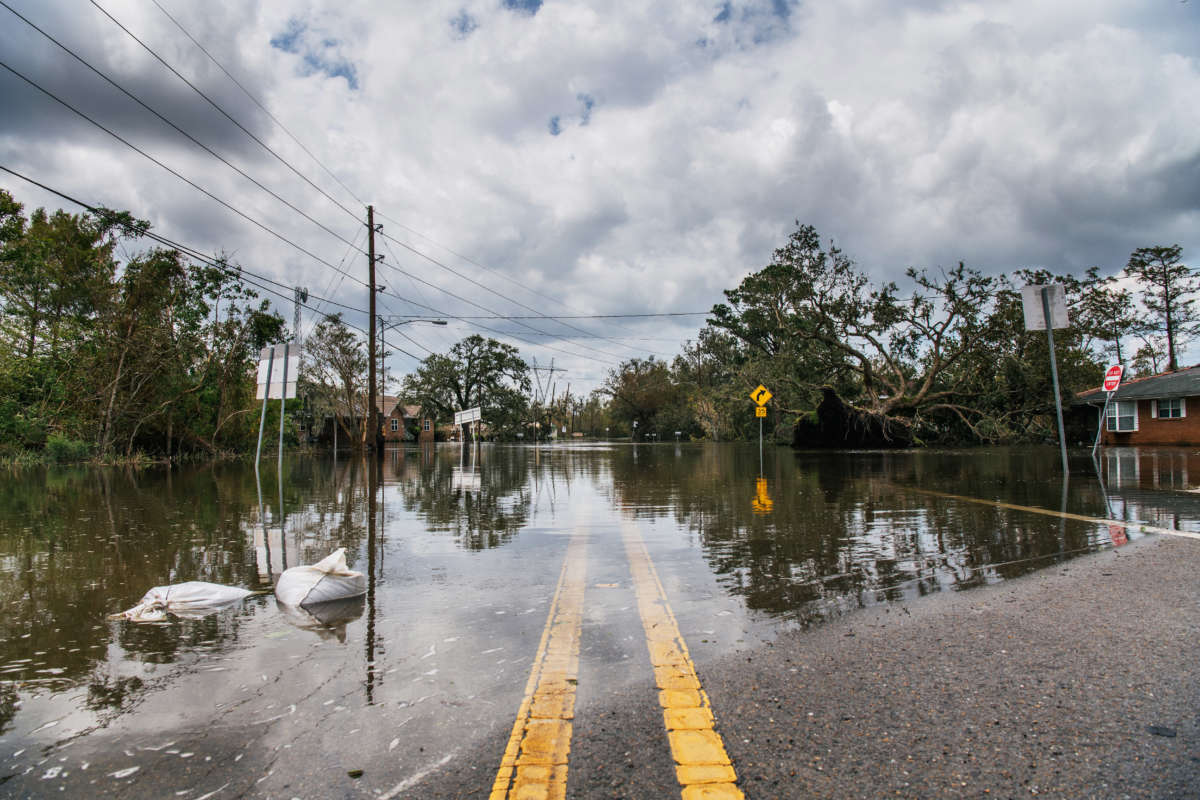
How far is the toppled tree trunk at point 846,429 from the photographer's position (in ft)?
112

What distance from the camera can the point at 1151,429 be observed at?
33125 mm

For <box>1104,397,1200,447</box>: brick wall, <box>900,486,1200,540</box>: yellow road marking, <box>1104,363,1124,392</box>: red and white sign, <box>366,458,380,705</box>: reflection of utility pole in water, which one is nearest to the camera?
<box>366,458,380,705</box>: reflection of utility pole in water

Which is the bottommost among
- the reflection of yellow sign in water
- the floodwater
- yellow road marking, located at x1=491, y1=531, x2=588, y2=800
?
yellow road marking, located at x1=491, y1=531, x2=588, y2=800

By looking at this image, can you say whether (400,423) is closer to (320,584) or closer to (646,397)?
(646,397)

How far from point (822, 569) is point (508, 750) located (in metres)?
3.80

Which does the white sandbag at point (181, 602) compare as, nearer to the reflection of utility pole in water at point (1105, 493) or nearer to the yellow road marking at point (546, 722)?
the yellow road marking at point (546, 722)

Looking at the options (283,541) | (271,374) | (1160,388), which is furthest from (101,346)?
(1160,388)

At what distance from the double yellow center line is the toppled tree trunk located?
3172 cm

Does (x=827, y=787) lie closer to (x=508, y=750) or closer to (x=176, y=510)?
(x=508, y=750)

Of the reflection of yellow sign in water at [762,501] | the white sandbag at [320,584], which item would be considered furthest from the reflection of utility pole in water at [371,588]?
the reflection of yellow sign in water at [762,501]

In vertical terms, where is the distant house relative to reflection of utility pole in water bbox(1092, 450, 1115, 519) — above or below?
above

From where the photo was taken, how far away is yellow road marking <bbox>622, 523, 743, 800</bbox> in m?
2.24

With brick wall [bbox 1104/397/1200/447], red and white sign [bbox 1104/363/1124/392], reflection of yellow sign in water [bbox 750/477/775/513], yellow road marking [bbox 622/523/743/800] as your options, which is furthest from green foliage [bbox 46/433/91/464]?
brick wall [bbox 1104/397/1200/447]

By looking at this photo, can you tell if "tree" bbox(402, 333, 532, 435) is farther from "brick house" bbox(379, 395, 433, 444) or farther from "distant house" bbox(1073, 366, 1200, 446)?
"distant house" bbox(1073, 366, 1200, 446)
